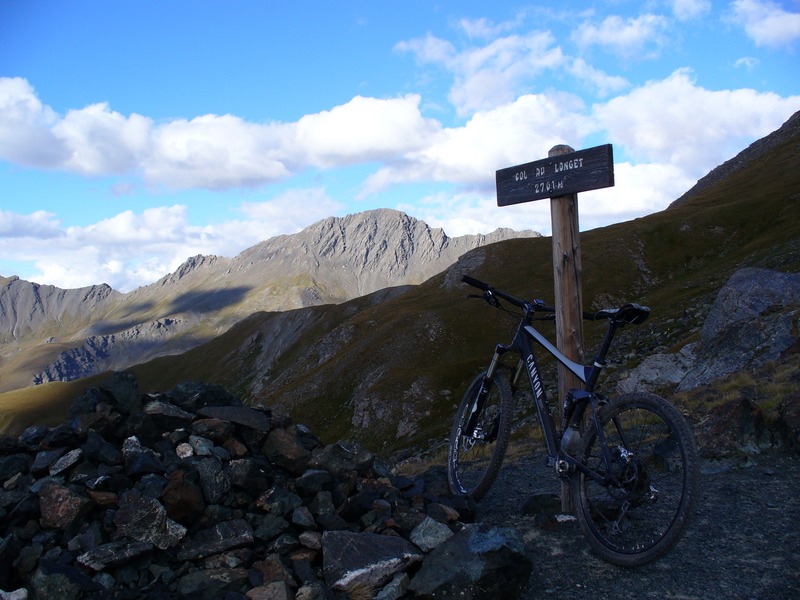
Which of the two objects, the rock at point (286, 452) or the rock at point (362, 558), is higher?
the rock at point (286, 452)

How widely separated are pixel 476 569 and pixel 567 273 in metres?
4.70

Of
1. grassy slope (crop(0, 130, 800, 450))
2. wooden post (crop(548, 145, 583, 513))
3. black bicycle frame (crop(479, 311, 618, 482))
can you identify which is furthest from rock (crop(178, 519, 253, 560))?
grassy slope (crop(0, 130, 800, 450))

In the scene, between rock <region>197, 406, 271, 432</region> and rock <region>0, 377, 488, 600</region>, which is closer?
rock <region>0, 377, 488, 600</region>

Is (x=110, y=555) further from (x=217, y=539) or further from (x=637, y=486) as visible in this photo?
(x=637, y=486)

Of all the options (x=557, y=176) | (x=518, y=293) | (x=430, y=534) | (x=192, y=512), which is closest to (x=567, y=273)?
(x=557, y=176)

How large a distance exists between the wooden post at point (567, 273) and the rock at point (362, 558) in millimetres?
3503

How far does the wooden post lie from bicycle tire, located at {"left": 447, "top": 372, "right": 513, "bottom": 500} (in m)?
0.98

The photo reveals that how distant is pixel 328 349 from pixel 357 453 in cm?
7196

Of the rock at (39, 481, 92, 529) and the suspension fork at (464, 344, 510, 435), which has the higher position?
the suspension fork at (464, 344, 510, 435)

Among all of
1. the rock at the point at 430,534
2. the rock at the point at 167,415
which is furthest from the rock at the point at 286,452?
the rock at the point at 430,534

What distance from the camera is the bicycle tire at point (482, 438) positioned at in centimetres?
859

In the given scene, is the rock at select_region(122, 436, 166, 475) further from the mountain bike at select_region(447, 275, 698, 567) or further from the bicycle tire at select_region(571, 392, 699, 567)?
the bicycle tire at select_region(571, 392, 699, 567)

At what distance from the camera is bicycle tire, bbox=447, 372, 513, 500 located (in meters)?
8.59

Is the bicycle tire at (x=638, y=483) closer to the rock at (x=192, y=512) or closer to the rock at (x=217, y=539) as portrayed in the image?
the rock at (x=192, y=512)
